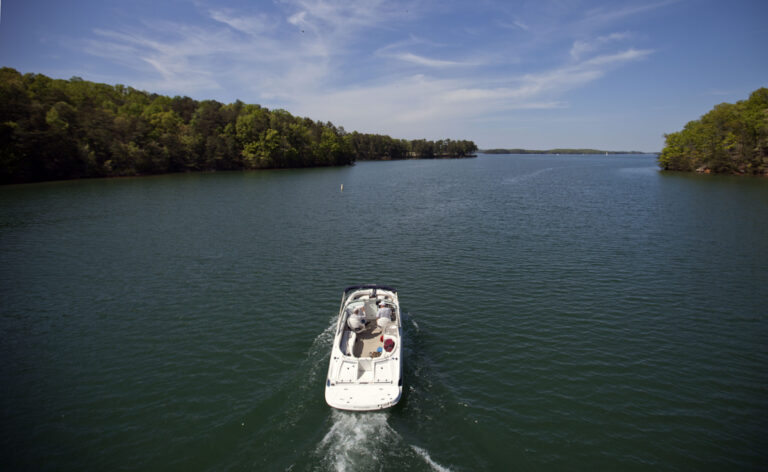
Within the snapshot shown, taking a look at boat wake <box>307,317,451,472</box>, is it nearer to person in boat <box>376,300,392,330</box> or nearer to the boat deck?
the boat deck

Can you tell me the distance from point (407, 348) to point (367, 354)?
2.71 meters

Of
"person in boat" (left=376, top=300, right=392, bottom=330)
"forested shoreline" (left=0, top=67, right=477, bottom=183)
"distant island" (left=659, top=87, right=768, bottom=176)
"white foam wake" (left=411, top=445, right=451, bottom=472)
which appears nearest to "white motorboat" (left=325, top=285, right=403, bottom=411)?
"person in boat" (left=376, top=300, right=392, bottom=330)

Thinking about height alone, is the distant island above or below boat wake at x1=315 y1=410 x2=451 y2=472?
above

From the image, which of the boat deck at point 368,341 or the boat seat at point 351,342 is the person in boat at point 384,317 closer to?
the boat deck at point 368,341

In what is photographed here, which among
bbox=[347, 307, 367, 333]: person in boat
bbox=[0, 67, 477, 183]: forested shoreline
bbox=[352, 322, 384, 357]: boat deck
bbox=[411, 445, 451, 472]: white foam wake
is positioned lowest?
bbox=[411, 445, 451, 472]: white foam wake

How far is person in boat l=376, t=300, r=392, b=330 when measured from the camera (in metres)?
17.4

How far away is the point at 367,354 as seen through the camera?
16.2 meters

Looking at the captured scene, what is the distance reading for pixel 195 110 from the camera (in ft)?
484

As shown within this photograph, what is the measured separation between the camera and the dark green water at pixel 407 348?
485 inches

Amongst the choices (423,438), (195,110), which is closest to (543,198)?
(423,438)

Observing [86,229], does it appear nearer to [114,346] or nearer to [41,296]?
[41,296]

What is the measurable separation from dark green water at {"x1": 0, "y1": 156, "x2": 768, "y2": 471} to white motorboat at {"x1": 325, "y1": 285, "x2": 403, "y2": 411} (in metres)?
0.85

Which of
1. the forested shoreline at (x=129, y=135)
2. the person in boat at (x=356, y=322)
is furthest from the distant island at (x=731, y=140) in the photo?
the forested shoreline at (x=129, y=135)

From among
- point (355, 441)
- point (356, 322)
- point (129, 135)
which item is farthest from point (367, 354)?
point (129, 135)
